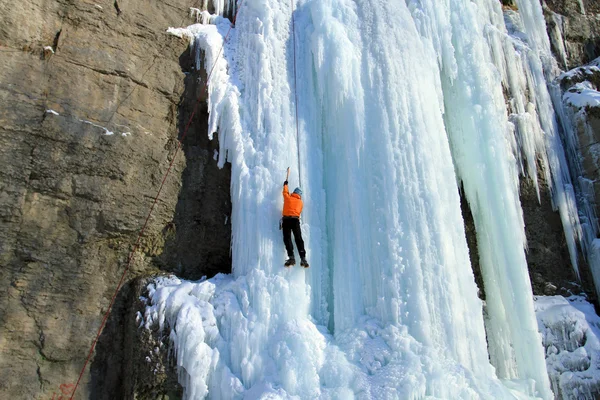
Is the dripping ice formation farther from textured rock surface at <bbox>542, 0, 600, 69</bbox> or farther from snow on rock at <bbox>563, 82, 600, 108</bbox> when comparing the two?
textured rock surface at <bbox>542, 0, 600, 69</bbox>

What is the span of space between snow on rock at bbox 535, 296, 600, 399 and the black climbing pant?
3.98 m

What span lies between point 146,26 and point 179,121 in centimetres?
139

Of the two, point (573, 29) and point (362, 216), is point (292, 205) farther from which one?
point (573, 29)

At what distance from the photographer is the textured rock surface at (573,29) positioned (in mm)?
10281

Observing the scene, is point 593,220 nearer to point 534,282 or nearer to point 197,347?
point 534,282

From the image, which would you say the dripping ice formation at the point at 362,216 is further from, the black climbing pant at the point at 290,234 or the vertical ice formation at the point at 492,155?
the black climbing pant at the point at 290,234

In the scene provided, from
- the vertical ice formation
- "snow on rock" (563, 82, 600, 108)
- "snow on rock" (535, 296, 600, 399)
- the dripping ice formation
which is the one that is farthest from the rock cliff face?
"snow on rock" (563, 82, 600, 108)

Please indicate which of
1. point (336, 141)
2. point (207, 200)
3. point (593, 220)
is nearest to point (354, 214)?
point (336, 141)

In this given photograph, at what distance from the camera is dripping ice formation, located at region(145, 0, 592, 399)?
5.41 meters

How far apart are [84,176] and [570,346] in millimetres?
6921

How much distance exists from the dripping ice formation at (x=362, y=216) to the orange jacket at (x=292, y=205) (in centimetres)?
26

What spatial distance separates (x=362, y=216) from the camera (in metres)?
6.24

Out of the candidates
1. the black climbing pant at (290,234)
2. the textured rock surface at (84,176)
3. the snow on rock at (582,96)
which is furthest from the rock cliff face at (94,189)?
the snow on rock at (582,96)

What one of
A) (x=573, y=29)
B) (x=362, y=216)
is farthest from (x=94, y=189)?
(x=573, y=29)
